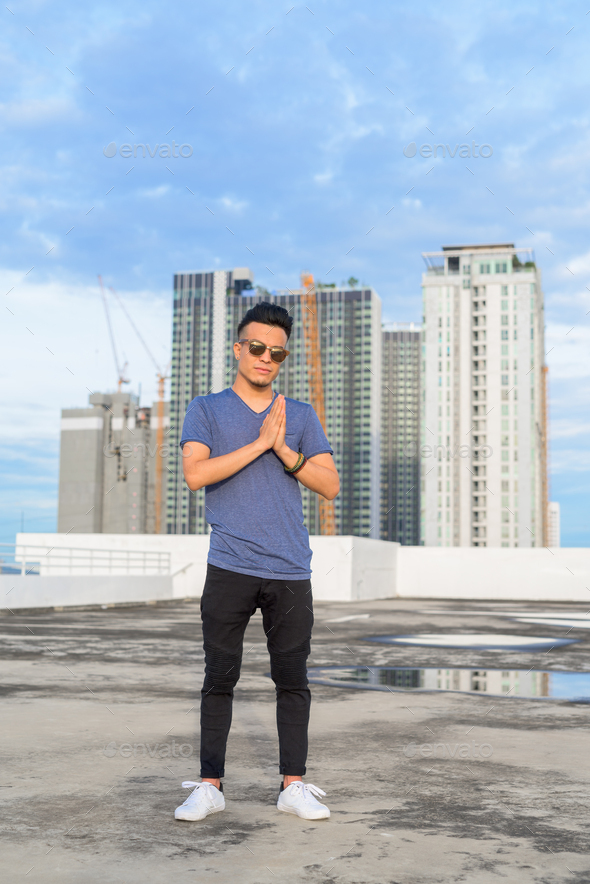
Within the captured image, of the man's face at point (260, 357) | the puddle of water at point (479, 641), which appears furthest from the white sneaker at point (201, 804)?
the puddle of water at point (479, 641)

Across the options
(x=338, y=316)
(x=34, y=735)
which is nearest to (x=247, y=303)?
(x=338, y=316)

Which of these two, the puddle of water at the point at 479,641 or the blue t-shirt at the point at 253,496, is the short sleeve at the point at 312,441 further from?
the puddle of water at the point at 479,641

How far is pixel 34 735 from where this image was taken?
4.12m

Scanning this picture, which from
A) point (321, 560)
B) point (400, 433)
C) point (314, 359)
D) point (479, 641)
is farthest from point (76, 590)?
point (400, 433)

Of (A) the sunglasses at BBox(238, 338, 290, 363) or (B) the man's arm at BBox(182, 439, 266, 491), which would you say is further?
(A) the sunglasses at BBox(238, 338, 290, 363)

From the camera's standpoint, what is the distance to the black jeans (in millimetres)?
2871

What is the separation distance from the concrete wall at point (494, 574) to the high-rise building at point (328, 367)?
105 m

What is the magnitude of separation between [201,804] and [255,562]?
0.82 metres

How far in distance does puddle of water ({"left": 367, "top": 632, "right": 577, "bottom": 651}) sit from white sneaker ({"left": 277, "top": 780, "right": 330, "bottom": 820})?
6.75 m

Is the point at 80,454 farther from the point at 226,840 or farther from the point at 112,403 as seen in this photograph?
the point at 226,840

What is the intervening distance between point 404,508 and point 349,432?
3692cm

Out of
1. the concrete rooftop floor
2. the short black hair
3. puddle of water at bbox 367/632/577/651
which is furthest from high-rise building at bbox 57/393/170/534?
the short black hair

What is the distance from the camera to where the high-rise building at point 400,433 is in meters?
166

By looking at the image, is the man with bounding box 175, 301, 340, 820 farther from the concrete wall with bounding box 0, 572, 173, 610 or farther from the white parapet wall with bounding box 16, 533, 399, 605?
the white parapet wall with bounding box 16, 533, 399, 605
